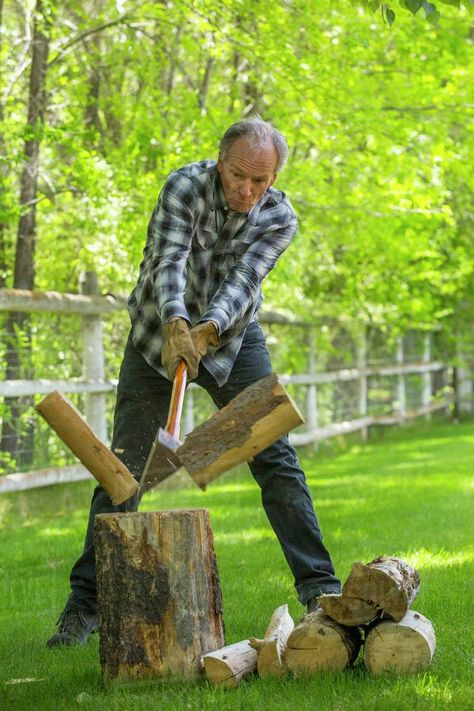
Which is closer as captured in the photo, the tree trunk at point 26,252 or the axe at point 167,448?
the axe at point 167,448

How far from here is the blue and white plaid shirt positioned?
4.70 m

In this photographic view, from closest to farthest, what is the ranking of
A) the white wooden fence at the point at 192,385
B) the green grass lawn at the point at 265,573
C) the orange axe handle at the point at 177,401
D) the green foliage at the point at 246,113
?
1. the green grass lawn at the point at 265,573
2. the orange axe handle at the point at 177,401
3. the white wooden fence at the point at 192,385
4. the green foliage at the point at 246,113

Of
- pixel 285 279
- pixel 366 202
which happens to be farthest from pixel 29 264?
pixel 366 202

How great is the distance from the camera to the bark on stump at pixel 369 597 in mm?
4020

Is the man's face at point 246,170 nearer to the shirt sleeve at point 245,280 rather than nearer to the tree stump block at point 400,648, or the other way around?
the shirt sleeve at point 245,280

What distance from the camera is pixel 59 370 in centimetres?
925

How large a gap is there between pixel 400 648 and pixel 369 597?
20 cm

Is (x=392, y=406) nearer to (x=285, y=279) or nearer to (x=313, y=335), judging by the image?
(x=313, y=335)

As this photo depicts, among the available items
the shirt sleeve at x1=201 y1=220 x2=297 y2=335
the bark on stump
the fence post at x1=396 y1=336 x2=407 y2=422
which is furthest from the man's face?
the fence post at x1=396 y1=336 x2=407 y2=422

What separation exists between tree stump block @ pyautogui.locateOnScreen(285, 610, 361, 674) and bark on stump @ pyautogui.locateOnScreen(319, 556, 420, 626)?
0.06 m

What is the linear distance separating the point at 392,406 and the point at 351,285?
3.73 m

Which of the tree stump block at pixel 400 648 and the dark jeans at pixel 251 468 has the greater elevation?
the dark jeans at pixel 251 468

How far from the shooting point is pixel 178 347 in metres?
4.44

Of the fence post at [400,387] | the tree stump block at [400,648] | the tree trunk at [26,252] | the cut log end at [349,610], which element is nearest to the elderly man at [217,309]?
the cut log end at [349,610]
